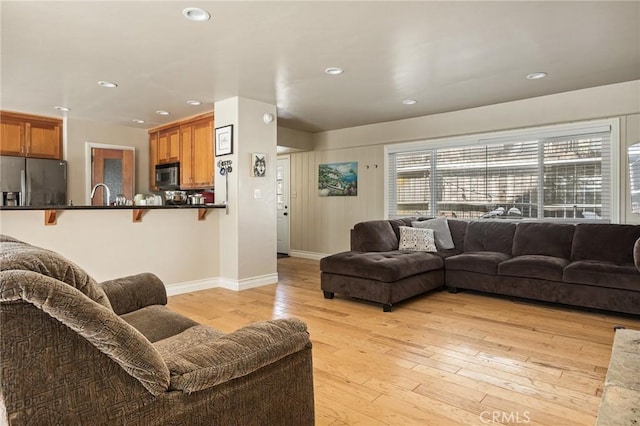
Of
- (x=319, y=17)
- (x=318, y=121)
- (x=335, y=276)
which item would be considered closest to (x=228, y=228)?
(x=335, y=276)

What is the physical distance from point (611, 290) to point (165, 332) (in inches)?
148

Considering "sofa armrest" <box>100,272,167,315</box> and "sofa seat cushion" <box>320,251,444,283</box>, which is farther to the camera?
"sofa seat cushion" <box>320,251,444,283</box>

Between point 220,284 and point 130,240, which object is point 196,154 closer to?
point 130,240

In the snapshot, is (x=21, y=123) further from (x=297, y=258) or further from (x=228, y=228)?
(x=297, y=258)

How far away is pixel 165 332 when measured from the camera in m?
1.77

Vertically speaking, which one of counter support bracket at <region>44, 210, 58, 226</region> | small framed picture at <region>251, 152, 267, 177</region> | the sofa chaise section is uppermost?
small framed picture at <region>251, 152, 267, 177</region>

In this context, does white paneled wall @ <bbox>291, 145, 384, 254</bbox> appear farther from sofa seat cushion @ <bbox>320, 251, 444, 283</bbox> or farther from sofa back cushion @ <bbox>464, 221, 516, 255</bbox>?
sofa seat cushion @ <bbox>320, 251, 444, 283</bbox>

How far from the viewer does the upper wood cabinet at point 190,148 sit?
538 centimetres

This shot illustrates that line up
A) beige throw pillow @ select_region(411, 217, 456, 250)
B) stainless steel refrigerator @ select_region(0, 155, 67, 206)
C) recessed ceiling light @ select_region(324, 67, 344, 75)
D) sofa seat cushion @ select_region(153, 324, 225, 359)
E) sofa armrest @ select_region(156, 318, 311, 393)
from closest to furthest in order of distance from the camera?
sofa armrest @ select_region(156, 318, 311, 393), sofa seat cushion @ select_region(153, 324, 225, 359), recessed ceiling light @ select_region(324, 67, 344, 75), beige throw pillow @ select_region(411, 217, 456, 250), stainless steel refrigerator @ select_region(0, 155, 67, 206)

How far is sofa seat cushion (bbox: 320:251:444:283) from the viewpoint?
3777 millimetres

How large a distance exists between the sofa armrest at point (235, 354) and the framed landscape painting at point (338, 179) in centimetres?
538

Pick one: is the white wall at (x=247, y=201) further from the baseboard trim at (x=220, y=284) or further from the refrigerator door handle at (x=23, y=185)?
the refrigerator door handle at (x=23, y=185)

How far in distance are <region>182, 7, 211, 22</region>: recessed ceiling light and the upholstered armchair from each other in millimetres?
2075

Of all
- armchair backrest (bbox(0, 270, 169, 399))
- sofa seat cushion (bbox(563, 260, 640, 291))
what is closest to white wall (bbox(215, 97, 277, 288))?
sofa seat cushion (bbox(563, 260, 640, 291))
